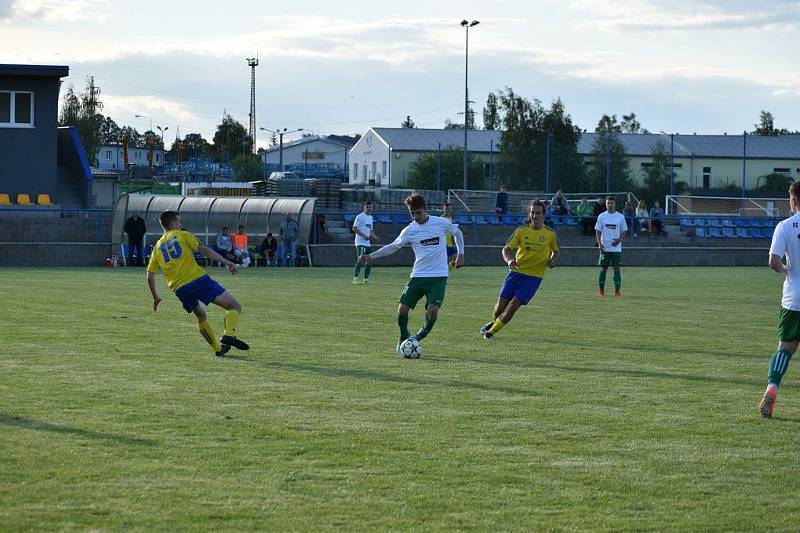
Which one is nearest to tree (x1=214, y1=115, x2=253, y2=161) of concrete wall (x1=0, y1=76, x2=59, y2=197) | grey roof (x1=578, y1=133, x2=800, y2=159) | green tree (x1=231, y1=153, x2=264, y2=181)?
green tree (x1=231, y1=153, x2=264, y2=181)

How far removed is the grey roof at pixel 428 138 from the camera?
77312 millimetres

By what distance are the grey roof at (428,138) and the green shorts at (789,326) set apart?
221 feet

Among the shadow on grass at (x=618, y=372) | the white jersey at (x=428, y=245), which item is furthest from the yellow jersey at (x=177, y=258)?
the shadow on grass at (x=618, y=372)

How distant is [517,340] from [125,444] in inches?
302

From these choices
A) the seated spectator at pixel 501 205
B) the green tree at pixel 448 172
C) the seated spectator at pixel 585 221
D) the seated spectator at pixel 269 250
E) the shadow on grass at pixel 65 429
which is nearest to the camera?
the shadow on grass at pixel 65 429

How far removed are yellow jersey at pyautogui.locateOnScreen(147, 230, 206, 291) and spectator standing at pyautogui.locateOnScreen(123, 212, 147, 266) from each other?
77.2ft

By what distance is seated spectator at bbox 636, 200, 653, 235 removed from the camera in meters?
41.8

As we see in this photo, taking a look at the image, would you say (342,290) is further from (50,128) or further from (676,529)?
(50,128)

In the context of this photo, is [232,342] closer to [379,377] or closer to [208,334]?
[208,334]

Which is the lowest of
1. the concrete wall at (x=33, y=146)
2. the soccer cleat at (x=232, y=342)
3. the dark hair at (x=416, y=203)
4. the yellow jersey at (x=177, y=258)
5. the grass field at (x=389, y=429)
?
the grass field at (x=389, y=429)

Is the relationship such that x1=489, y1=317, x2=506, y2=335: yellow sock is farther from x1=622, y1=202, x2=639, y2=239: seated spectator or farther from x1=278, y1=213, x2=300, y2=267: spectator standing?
x1=622, y1=202, x2=639, y2=239: seated spectator

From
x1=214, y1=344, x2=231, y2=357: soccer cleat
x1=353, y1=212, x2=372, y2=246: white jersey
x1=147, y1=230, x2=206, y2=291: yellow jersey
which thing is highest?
x1=353, y1=212, x2=372, y2=246: white jersey

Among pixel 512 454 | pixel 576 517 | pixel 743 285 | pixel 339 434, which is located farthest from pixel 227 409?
pixel 743 285

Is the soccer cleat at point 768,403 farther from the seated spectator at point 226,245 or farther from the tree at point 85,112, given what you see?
the tree at point 85,112
